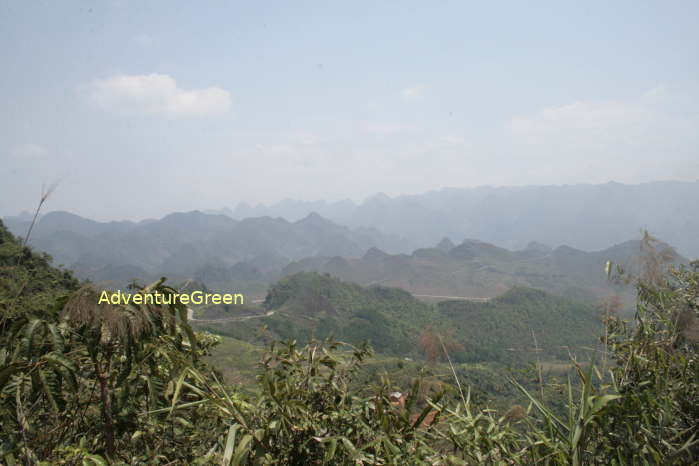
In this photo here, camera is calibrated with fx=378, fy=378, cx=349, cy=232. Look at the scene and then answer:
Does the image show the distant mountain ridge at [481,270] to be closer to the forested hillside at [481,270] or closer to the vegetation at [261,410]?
the forested hillside at [481,270]

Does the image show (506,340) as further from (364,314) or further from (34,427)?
(34,427)

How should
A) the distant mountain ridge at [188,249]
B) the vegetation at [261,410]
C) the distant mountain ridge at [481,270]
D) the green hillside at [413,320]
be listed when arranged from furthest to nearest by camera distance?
the distant mountain ridge at [188,249], the distant mountain ridge at [481,270], the green hillside at [413,320], the vegetation at [261,410]

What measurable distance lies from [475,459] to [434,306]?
6357 cm

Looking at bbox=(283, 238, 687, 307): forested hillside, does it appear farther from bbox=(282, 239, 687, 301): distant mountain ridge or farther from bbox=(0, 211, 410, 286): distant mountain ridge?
bbox=(0, 211, 410, 286): distant mountain ridge

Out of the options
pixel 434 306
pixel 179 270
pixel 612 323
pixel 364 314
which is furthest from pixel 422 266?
pixel 612 323

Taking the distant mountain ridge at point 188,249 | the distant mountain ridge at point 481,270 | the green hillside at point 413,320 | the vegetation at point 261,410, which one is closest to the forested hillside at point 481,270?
the distant mountain ridge at point 481,270

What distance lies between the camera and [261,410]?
48.4 inches

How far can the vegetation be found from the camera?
109 cm

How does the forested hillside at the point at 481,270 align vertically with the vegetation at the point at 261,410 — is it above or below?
below

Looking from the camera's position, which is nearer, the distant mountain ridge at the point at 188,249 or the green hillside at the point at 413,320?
the green hillside at the point at 413,320

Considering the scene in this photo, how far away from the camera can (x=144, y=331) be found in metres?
1.21

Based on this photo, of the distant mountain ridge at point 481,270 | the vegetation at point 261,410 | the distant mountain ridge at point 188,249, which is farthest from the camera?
the distant mountain ridge at point 188,249

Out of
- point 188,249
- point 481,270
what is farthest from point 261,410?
point 188,249

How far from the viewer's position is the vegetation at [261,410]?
109 cm
